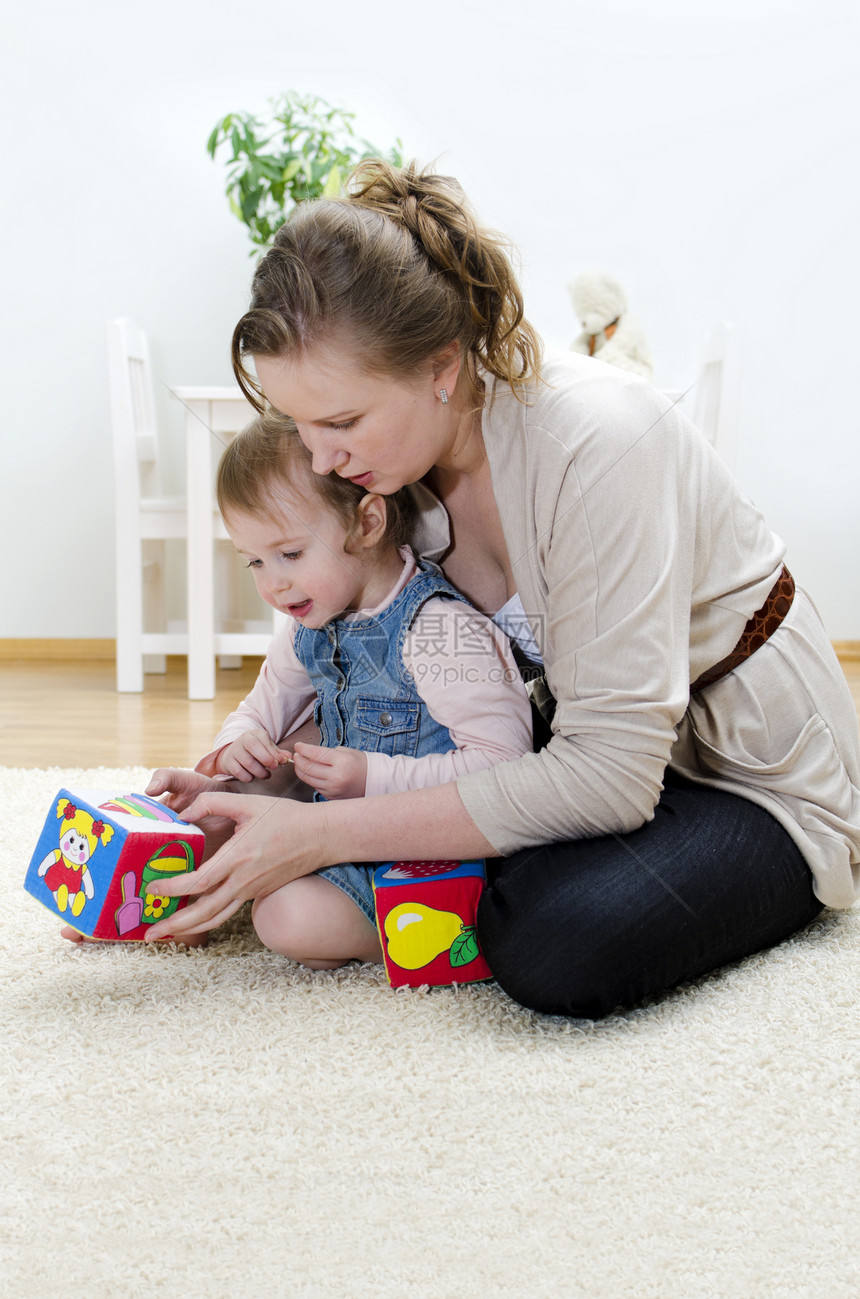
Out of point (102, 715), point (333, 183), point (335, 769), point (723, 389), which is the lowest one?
point (102, 715)

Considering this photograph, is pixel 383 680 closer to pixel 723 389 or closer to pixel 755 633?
pixel 755 633

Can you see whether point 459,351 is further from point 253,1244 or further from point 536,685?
point 253,1244

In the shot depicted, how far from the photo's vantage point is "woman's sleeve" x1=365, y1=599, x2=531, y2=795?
956 mm

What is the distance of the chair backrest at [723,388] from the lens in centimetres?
221

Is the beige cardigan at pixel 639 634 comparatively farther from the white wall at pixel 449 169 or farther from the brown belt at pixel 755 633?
the white wall at pixel 449 169

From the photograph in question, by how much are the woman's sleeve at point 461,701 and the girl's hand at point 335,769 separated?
10 millimetres

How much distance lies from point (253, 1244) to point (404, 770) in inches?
18.0

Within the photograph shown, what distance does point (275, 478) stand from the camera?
98cm

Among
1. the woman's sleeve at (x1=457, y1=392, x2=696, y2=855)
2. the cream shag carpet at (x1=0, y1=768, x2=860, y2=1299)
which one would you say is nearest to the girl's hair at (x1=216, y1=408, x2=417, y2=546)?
the woman's sleeve at (x1=457, y1=392, x2=696, y2=855)

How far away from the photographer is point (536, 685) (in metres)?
1.12

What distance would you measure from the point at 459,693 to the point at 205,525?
1419mm

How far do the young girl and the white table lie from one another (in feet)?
4.01

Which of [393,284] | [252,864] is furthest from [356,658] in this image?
[393,284]

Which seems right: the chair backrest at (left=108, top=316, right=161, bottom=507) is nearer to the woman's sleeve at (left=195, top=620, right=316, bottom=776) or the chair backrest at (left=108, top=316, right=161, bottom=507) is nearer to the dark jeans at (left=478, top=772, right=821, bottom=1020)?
the woman's sleeve at (left=195, top=620, right=316, bottom=776)
